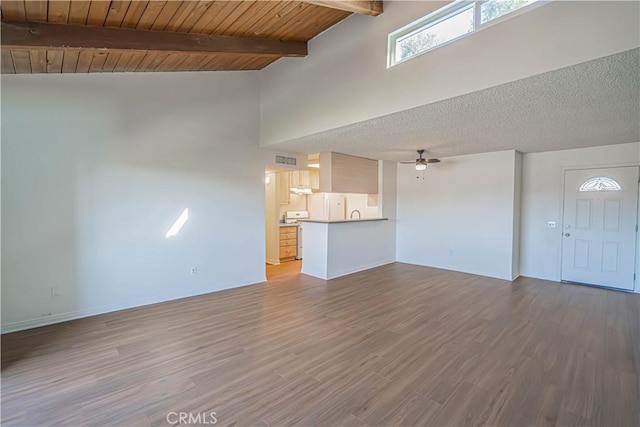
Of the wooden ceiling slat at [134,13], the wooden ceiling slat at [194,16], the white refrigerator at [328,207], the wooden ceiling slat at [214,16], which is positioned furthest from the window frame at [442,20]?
the white refrigerator at [328,207]

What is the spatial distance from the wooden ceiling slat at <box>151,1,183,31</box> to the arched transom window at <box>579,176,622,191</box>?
6.68 metres

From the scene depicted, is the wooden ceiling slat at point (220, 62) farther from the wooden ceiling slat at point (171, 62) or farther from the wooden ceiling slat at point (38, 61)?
the wooden ceiling slat at point (38, 61)

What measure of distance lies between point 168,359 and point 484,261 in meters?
5.65

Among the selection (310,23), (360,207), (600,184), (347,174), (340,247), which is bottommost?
(340,247)

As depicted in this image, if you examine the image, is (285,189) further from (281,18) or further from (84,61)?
(84,61)

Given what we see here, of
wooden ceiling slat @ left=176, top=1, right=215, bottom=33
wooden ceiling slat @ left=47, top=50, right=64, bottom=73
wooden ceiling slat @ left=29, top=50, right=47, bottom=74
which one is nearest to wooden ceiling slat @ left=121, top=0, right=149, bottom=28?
wooden ceiling slat @ left=176, top=1, right=215, bottom=33

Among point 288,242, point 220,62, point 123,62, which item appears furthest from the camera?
point 288,242

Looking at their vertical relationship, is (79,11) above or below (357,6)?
below

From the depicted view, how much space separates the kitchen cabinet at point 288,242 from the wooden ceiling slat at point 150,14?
4.74 meters

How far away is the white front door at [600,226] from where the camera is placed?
4844 millimetres

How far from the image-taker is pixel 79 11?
2660mm

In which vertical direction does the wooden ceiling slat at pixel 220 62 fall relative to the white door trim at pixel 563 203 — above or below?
above

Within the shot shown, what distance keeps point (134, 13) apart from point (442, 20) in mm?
3050

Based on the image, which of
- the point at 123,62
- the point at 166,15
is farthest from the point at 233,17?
the point at 123,62
